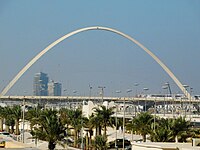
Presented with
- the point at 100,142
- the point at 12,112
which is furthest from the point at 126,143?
the point at 12,112

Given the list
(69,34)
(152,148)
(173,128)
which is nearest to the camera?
(152,148)

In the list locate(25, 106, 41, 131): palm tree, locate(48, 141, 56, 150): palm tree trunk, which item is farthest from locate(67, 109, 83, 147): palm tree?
locate(48, 141, 56, 150): palm tree trunk

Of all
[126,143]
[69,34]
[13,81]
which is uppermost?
[69,34]

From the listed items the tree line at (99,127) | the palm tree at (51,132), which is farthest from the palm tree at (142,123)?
the palm tree at (51,132)

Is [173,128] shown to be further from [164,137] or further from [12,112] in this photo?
[12,112]

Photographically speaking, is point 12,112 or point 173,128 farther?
point 12,112

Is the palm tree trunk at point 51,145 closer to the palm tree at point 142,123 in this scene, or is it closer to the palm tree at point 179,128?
the palm tree at point 142,123

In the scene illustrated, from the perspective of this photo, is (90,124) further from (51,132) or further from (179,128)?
(179,128)

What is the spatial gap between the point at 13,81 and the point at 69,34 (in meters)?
9.52

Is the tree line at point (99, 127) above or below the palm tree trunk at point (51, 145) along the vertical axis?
above

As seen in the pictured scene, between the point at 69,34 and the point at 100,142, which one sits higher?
the point at 69,34

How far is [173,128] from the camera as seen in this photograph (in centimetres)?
3772

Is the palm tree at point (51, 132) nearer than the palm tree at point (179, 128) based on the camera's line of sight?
No

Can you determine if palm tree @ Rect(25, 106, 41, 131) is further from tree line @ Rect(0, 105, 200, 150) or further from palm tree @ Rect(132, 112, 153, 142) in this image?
palm tree @ Rect(132, 112, 153, 142)
